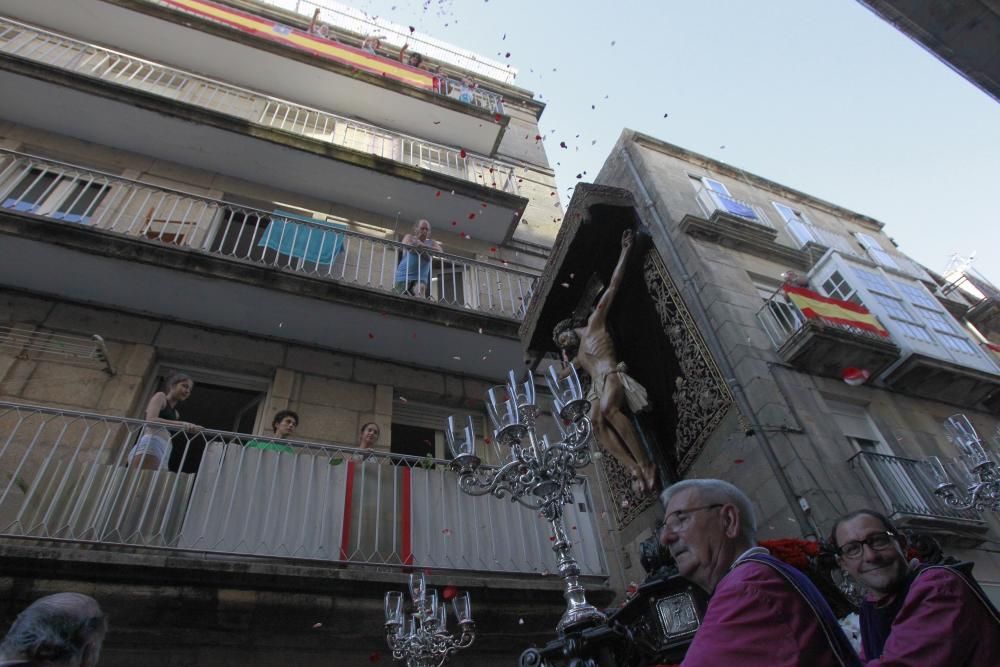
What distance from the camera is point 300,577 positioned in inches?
195

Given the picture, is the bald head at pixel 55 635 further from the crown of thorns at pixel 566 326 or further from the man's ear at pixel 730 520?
the crown of thorns at pixel 566 326

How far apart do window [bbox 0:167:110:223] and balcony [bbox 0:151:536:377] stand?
2 centimetres

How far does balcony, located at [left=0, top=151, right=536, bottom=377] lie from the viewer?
6750 millimetres

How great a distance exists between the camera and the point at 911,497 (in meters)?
6.70

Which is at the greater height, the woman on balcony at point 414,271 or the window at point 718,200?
the window at point 718,200

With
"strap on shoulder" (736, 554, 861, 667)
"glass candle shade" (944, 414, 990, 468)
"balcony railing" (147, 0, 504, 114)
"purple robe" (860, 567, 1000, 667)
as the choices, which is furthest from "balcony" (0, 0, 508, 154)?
"strap on shoulder" (736, 554, 861, 667)

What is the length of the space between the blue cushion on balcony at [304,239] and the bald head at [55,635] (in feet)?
19.7

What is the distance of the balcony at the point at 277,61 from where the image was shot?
34.1 ft

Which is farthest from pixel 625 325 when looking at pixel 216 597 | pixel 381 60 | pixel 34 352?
pixel 381 60

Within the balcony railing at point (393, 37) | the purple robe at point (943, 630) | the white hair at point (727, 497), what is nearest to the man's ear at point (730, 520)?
the white hair at point (727, 497)

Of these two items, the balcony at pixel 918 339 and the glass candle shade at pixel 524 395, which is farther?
the balcony at pixel 918 339

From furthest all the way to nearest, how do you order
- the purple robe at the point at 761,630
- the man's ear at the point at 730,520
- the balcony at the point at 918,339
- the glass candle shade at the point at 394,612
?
the balcony at the point at 918,339 < the glass candle shade at the point at 394,612 < the man's ear at the point at 730,520 < the purple robe at the point at 761,630

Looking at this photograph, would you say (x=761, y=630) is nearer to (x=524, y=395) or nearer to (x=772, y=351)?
(x=524, y=395)

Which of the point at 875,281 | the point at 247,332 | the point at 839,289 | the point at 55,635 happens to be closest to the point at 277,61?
the point at 247,332
